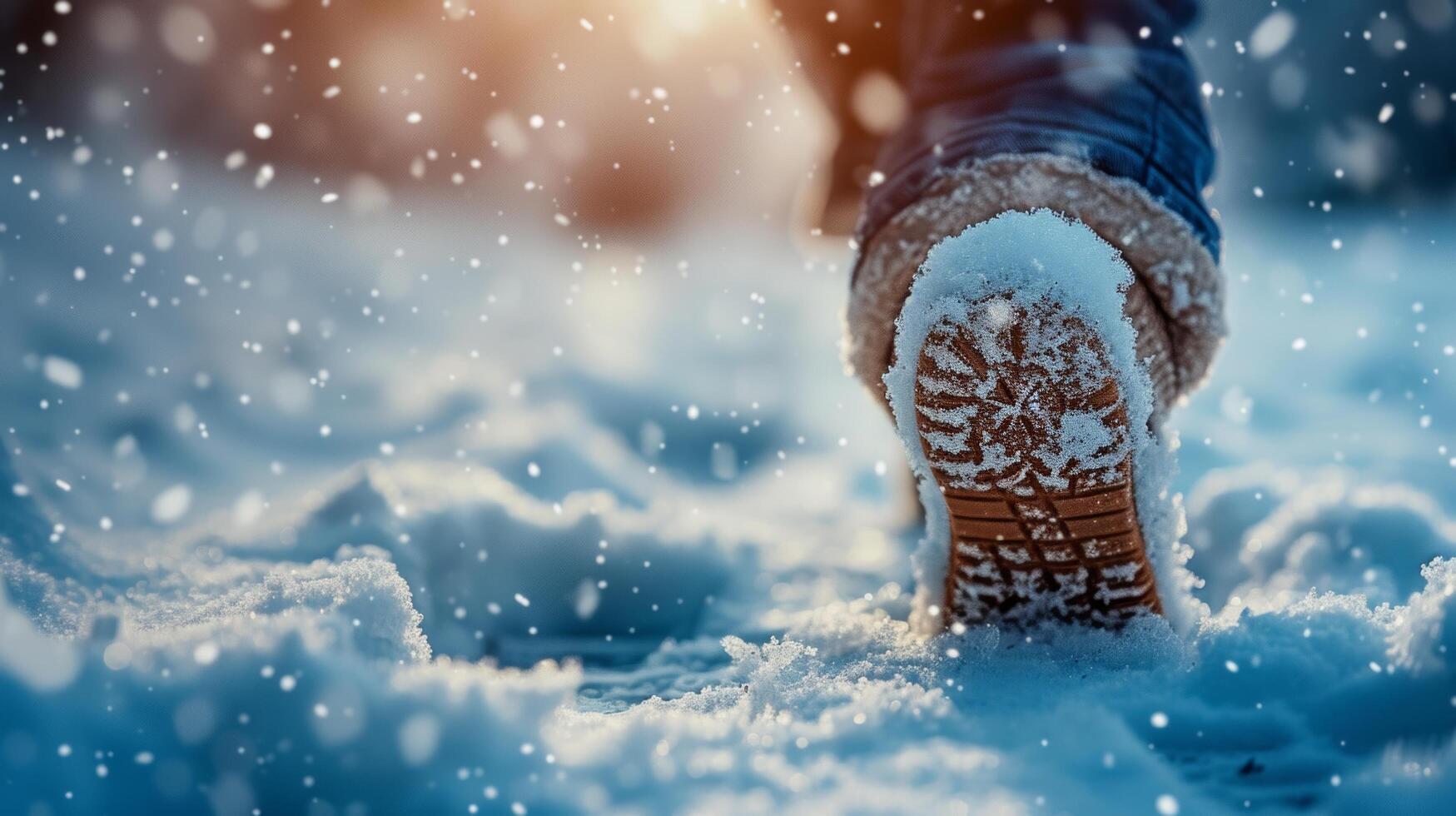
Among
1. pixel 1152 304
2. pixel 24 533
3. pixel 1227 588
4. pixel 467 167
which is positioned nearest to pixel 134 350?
pixel 24 533

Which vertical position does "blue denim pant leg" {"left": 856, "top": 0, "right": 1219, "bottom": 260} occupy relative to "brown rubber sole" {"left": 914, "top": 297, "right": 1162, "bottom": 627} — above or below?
above

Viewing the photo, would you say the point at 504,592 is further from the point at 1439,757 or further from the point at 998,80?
the point at 1439,757

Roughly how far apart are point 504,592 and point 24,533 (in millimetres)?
484

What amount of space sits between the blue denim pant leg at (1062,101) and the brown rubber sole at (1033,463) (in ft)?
0.70

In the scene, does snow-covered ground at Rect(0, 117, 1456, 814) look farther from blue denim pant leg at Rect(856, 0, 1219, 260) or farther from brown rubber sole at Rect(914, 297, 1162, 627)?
blue denim pant leg at Rect(856, 0, 1219, 260)

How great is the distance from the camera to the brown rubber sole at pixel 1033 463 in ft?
2.09

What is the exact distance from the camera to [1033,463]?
664 mm

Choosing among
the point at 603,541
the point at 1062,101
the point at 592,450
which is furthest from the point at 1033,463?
the point at 592,450

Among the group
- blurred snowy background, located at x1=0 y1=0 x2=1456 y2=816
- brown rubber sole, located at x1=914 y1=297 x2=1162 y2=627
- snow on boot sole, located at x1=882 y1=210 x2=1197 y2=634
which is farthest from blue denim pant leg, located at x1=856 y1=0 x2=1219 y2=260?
blurred snowy background, located at x1=0 y1=0 x2=1456 y2=816

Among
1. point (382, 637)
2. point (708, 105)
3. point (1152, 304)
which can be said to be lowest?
point (382, 637)

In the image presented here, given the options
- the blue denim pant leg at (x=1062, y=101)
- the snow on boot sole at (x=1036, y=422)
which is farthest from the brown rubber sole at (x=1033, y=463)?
the blue denim pant leg at (x=1062, y=101)

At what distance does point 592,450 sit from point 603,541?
0.55m

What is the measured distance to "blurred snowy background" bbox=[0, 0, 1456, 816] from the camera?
51 centimetres

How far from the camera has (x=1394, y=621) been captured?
24.7 inches
